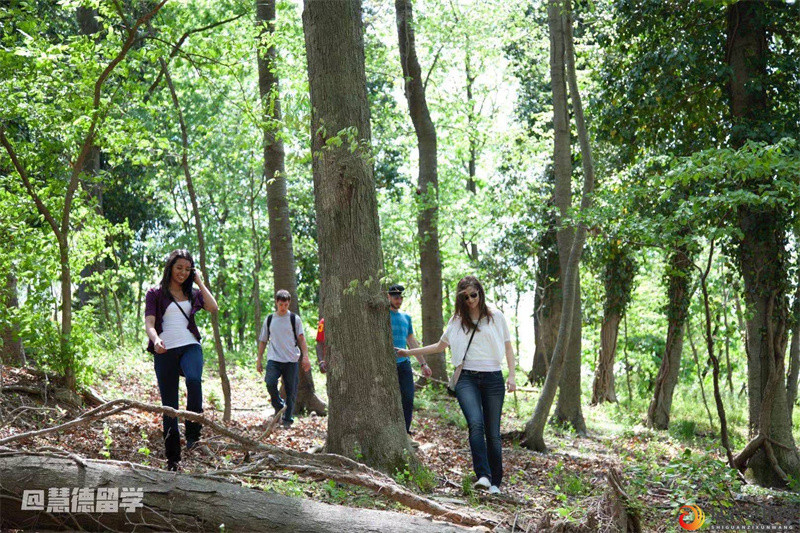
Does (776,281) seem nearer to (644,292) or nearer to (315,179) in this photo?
(315,179)

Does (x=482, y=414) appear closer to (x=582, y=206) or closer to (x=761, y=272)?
(x=582, y=206)

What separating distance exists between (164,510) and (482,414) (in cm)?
352

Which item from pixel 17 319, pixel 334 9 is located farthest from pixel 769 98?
pixel 17 319

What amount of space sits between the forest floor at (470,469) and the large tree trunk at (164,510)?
1.03m

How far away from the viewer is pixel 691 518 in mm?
6320

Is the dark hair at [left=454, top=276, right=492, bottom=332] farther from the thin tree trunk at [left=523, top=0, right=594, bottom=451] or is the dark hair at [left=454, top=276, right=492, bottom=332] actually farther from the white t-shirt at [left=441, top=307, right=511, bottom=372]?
the thin tree trunk at [left=523, top=0, right=594, bottom=451]

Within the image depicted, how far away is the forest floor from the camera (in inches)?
245

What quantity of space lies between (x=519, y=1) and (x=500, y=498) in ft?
58.7

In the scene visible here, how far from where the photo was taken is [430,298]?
16016 mm

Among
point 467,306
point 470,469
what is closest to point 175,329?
point 467,306

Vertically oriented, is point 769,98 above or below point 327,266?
above

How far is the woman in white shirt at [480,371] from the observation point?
7.31m

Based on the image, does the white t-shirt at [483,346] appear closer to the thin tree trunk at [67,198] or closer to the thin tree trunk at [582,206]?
the thin tree trunk at [582,206]

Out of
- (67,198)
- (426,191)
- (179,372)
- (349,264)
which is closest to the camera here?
(179,372)
